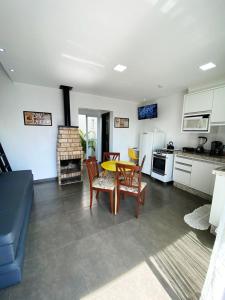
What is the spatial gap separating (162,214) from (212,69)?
2.77 metres

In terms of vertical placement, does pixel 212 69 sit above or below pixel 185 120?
above

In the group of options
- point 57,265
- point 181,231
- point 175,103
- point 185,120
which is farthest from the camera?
point 175,103

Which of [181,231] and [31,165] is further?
[31,165]

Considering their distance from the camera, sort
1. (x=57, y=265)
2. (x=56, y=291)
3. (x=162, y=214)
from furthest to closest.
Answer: (x=162, y=214), (x=57, y=265), (x=56, y=291)

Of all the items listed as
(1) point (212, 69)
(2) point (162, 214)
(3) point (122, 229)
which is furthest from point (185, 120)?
(3) point (122, 229)

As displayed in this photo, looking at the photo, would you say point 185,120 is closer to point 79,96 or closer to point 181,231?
point 181,231

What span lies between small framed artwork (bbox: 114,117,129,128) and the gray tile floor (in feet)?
9.82

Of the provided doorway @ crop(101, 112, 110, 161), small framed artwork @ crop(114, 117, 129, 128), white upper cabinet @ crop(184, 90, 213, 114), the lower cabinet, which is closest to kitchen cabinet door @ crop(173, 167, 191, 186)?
the lower cabinet

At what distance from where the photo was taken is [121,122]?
5000mm

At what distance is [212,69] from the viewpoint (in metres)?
2.47

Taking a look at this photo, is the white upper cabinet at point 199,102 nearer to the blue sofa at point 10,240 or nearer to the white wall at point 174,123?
the white wall at point 174,123

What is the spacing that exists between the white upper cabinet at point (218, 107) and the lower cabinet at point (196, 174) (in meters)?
0.92

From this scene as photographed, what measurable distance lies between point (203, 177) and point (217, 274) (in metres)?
2.54

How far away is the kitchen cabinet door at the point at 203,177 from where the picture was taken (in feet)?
9.38
